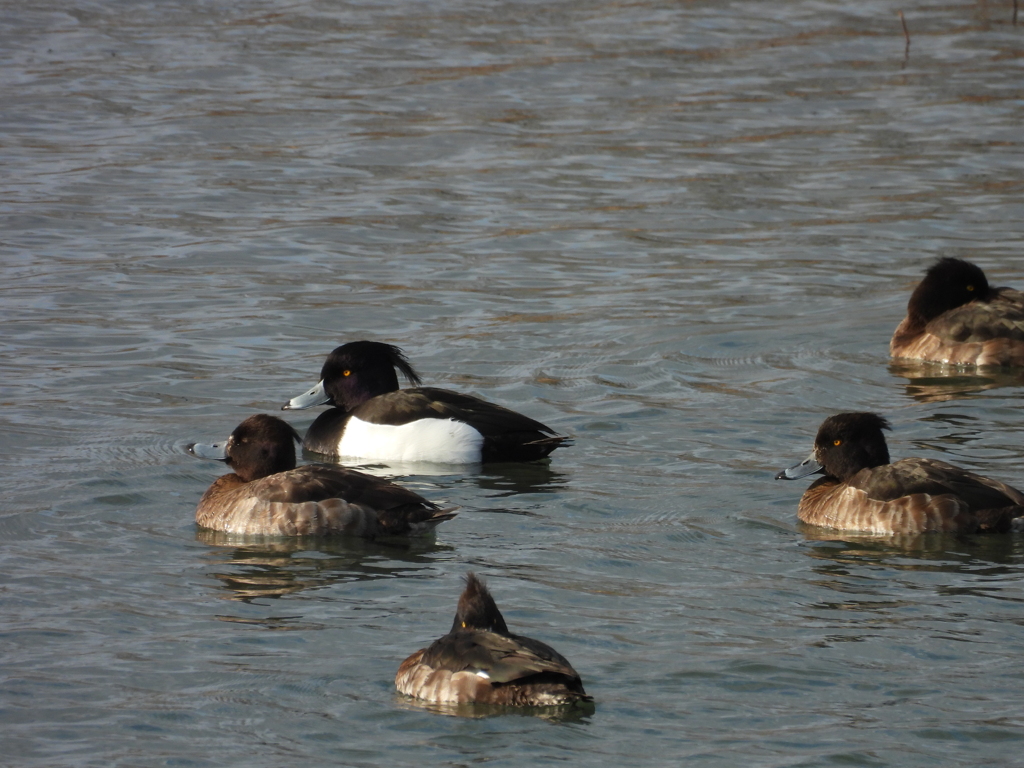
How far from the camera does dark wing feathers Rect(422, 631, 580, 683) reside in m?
6.68

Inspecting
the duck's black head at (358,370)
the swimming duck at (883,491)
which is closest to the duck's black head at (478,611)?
the swimming duck at (883,491)

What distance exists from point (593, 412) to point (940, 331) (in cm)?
342

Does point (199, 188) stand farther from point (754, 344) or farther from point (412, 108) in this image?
point (754, 344)

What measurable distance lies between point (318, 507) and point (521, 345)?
15.9 ft

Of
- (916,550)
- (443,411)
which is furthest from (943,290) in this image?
(916,550)

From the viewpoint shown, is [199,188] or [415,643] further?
[199,188]

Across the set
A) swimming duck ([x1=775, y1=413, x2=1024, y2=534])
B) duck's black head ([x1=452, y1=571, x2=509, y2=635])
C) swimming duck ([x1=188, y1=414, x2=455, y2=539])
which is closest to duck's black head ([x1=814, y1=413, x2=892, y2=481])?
swimming duck ([x1=775, y1=413, x2=1024, y2=534])

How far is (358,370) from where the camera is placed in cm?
1220

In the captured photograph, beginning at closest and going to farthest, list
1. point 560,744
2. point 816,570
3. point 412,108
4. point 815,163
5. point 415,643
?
point 560,744 → point 415,643 → point 816,570 → point 815,163 → point 412,108

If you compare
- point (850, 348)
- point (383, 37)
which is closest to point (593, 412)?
point (850, 348)

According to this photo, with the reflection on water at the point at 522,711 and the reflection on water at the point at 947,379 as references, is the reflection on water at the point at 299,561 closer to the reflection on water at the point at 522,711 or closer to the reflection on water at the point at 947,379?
the reflection on water at the point at 522,711

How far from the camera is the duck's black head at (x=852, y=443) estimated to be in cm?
1012

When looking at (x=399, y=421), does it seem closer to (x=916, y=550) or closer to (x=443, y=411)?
(x=443, y=411)

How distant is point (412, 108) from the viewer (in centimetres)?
2330
